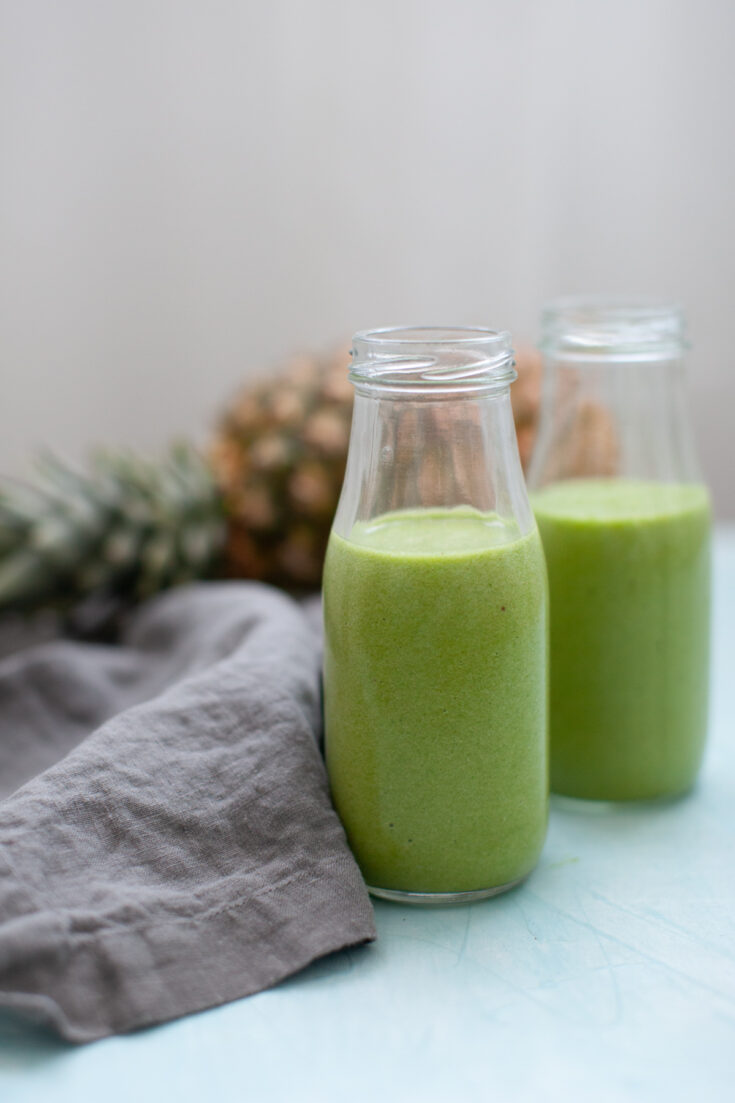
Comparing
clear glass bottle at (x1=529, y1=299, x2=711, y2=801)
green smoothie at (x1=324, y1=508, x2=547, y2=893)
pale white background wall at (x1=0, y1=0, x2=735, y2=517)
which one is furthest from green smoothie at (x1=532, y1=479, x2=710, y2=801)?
pale white background wall at (x1=0, y1=0, x2=735, y2=517)

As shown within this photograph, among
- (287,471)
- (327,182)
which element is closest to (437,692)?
(287,471)

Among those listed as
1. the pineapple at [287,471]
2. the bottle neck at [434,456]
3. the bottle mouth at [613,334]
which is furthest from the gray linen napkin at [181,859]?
the pineapple at [287,471]

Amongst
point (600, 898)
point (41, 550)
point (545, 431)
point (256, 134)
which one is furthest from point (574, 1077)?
point (256, 134)

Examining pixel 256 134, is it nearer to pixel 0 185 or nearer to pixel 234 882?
pixel 0 185

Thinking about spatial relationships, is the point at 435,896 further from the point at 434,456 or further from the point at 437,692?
the point at 434,456

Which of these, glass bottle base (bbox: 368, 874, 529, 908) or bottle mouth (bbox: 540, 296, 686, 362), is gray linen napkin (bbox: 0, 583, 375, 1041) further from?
bottle mouth (bbox: 540, 296, 686, 362)

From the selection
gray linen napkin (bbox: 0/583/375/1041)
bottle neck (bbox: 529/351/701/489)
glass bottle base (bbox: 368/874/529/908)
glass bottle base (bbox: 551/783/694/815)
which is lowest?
glass bottle base (bbox: 551/783/694/815)

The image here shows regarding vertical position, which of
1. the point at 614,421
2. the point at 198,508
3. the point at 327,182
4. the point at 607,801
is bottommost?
the point at 607,801
